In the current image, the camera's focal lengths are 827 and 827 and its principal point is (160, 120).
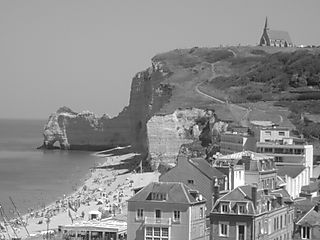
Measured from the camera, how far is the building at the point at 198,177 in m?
38.9

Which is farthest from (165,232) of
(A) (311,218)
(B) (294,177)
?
(B) (294,177)

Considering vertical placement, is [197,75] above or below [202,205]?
above

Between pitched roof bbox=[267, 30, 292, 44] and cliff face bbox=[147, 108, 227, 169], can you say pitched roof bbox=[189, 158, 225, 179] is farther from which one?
pitched roof bbox=[267, 30, 292, 44]

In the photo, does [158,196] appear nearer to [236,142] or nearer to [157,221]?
[157,221]

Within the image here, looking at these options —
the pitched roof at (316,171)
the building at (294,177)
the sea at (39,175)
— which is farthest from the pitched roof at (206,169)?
the sea at (39,175)

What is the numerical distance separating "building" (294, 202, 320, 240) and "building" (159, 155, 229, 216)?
4158 millimetres

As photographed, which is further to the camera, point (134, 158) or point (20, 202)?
point (134, 158)

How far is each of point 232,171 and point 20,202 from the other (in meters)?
41.3

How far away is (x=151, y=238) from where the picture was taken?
35219mm

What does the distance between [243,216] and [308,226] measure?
5078 mm

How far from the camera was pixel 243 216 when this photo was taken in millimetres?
34031

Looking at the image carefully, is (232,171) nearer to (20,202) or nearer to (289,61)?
(20,202)

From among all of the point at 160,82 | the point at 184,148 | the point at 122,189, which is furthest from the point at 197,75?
the point at 122,189

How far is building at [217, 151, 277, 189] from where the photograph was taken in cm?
4266
